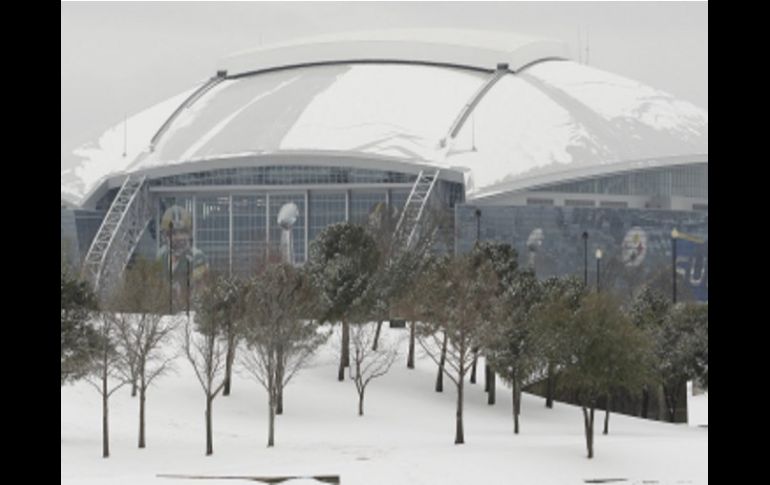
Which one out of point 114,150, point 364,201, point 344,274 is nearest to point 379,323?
point 344,274

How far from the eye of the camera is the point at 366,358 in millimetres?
60125

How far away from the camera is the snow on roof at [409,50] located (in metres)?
115

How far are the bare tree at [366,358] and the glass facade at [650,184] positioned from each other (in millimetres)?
42058

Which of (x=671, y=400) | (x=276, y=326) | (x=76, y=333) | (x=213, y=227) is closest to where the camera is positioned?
(x=76, y=333)

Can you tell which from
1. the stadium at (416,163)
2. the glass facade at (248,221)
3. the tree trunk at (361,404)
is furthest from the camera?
the glass facade at (248,221)

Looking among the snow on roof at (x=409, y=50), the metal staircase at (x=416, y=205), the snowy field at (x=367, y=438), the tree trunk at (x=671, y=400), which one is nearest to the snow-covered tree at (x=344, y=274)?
the snowy field at (x=367, y=438)

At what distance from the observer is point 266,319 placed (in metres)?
48.2

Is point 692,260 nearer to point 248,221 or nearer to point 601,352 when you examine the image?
point 248,221

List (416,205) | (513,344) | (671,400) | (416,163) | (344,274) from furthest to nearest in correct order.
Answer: (416,163), (416,205), (671,400), (344,274), (513,344)

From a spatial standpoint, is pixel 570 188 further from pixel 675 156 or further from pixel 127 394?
pixel 127 394

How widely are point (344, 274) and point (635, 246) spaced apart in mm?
48284

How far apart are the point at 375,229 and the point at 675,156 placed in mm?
36517

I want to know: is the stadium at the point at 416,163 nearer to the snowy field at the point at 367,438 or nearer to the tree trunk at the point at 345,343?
the tree trunk at the point at 345,343
